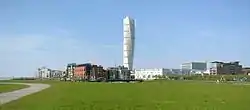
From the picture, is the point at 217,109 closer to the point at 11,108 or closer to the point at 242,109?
the point at 242,109

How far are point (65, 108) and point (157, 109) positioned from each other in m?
4.91

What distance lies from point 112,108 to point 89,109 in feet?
4.37

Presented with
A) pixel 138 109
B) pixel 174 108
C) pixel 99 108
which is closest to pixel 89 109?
pixel 99 108

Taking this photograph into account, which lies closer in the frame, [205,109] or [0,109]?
[205,109]

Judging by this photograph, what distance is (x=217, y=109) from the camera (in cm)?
2262

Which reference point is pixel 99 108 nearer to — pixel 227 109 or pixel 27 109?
pixel 27 109

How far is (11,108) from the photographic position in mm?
24234

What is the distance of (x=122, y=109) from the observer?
22.5m

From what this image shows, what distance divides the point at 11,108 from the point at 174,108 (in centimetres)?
896

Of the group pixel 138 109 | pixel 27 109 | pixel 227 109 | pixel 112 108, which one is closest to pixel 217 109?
pixel 227 109

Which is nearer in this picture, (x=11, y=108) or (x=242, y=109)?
(x=242, y=109)

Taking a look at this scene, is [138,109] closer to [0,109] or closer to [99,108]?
[99,108]

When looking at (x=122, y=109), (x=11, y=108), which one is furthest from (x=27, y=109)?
(x=122, y=109)

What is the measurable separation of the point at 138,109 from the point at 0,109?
7.52 metres
